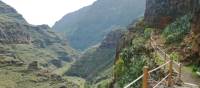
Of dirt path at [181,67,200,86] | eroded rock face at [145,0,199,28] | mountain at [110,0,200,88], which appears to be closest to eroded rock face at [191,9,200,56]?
mountain at [110,0,200,88]

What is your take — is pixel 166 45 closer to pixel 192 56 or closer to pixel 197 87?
pixel 192 56

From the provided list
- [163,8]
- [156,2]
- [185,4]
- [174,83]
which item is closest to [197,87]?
[174,83]

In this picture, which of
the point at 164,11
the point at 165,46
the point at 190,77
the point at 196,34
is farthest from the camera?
the point at 164,11

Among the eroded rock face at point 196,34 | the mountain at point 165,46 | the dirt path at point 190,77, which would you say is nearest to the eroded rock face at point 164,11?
the mountain at point 165,46

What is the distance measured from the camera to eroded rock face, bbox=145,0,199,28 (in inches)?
2603

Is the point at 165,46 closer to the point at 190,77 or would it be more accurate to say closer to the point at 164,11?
the point at 190,77

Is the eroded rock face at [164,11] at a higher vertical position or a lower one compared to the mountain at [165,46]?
higher

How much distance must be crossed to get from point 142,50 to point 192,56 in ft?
19.6

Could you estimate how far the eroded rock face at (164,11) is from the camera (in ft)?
217

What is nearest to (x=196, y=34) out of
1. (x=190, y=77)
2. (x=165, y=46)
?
(x=190, y=77)

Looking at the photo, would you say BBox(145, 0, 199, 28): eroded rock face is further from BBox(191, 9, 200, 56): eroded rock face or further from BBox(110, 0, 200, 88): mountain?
BBox(191, 9, 200, 56): eroded rock face

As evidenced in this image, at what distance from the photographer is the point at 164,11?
234 ft

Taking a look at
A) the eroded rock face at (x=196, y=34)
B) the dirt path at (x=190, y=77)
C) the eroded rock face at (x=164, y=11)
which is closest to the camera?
the dirt path at (x=190, y=77)

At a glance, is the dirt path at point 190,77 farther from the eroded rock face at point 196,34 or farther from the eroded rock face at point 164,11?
the eroded rock face at point 164,11
